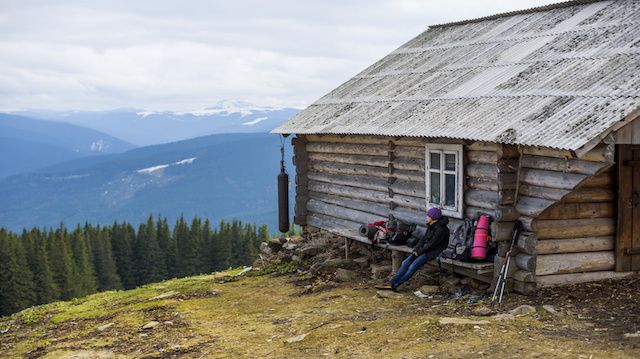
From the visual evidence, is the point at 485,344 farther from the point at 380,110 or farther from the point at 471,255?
the point at 380,110

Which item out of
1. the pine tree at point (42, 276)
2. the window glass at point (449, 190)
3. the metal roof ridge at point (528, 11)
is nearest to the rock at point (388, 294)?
the window glass at point (449, 190)

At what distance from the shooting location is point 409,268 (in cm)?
1535

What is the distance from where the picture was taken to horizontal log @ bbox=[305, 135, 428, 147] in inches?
672

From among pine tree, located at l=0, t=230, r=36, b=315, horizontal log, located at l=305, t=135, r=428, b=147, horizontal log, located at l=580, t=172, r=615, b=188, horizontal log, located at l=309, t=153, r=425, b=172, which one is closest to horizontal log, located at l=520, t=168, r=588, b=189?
horizontal log, located at l=580, t=172, r=615, b=188

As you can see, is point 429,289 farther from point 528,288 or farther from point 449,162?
point 449,162

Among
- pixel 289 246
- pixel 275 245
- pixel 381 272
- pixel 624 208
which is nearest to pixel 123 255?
pixel 275 245

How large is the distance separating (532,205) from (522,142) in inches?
61.7

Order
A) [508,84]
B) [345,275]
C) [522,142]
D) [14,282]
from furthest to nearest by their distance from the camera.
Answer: [14,282] → [345,275] → [508,84] → [522,142]

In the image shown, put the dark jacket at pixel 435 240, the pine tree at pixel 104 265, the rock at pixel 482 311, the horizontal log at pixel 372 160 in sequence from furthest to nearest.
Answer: the pine tree at pixel 104 265 < the horizontal log at pixel 372 160 < the dark jacket at pixel 435 240 < the rock at pixel 482 311

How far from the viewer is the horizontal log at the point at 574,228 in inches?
546

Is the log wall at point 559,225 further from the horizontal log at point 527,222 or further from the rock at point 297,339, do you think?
the rock at point 297,339

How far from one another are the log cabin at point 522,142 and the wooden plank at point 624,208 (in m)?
0.02

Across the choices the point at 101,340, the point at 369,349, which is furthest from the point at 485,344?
the point at 101,340

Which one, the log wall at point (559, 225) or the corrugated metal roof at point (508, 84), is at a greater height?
the corrugated metal roof at point (508, 84)
